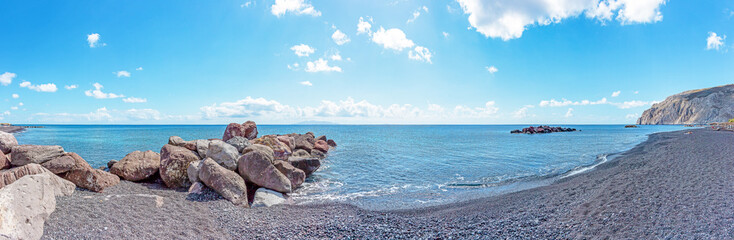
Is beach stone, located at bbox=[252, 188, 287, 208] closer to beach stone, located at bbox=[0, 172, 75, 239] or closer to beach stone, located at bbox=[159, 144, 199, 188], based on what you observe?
beach stone, located at bbox=[159, 144, 199, 188]

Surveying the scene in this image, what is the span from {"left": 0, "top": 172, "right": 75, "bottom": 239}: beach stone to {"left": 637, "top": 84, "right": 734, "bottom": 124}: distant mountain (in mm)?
210145

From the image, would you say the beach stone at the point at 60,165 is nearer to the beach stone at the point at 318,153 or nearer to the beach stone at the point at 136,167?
the beach stone at the point at 136,167

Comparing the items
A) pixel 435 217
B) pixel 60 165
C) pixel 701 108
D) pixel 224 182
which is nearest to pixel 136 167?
pixel 60 165

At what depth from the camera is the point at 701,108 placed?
147375 millimetres

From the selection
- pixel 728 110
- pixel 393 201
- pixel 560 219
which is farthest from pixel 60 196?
pixel 728 110

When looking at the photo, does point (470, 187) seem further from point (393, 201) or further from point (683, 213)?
point (683, 213)

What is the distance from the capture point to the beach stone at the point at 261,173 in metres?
13.1

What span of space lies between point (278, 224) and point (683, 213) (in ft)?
37.0

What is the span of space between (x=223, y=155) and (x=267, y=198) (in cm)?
372

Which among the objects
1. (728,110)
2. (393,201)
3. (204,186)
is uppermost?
(728,110)

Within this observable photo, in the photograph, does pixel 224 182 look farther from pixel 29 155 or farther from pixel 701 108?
pixel 701 108

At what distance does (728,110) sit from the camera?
5325 inches

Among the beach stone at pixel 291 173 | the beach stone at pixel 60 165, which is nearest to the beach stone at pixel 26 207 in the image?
the beach stone at pixel 60 165

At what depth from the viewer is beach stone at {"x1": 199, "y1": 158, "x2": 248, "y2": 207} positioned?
11328 mm
